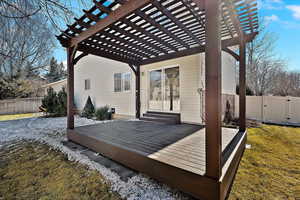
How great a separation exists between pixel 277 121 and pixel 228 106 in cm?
331

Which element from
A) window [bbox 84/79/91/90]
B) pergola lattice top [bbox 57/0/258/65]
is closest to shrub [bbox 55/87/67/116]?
window [bbox 84/79/91/90]

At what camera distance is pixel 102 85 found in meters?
9.48

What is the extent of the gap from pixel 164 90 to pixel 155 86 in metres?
0.58

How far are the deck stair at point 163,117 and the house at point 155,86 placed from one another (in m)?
0.29

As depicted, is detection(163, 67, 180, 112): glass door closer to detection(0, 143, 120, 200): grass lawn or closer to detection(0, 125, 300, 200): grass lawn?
detection(0, 125, 300, 200): grass lawn

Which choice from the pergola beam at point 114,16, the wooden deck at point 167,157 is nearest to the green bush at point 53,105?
the wooden deck at point 167,157

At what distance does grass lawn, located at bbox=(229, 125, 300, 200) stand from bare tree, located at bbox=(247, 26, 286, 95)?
1073cm

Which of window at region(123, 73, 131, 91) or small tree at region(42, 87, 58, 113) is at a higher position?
window at region(123, 73, 131, 91)

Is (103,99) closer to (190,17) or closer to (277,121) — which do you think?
(190,17)

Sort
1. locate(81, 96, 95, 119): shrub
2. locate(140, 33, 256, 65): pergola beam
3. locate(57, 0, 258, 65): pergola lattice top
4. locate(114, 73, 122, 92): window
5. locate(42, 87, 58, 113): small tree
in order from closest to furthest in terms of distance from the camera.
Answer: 1. locate(57, 0, 258, 65): pergola lattice top
2. locate(140, 33, 256, 65): pergola beam
3. locate(114, 73, 122, 92): window
4. locate(81, 96, 95, 119): shrub
5. locate(42, 87, 58, 113): small tree

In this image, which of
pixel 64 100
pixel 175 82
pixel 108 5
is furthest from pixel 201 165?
pixel 64 100

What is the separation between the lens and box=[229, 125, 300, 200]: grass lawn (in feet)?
6.81

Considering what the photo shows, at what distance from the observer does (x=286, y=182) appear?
A: 2367 millimetres

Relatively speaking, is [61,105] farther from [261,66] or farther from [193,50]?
[261,66]
